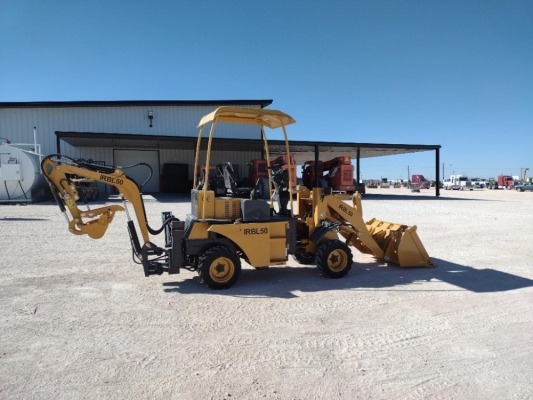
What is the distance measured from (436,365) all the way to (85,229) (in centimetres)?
481

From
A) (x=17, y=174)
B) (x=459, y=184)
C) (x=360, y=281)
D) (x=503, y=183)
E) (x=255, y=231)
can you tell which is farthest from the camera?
(x=503, y=183)

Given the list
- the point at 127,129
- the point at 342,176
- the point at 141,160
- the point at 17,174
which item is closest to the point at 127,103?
the point at 127,129

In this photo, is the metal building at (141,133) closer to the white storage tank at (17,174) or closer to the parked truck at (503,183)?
the white storage tank at (17,174)

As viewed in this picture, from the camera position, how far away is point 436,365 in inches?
138

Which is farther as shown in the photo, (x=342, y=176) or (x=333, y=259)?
(x=342, y=176)

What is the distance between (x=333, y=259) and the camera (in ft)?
21.3

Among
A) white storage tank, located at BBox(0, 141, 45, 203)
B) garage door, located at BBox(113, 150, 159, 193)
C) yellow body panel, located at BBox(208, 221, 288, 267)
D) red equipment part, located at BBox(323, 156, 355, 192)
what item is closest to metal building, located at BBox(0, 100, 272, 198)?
garage door, located at BBox(113, 150, 159, 193)

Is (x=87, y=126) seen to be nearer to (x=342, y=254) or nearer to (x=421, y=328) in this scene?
(x=342, y=254)

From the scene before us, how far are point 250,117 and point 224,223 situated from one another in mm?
1708

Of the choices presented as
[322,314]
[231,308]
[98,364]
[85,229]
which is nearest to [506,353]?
[322,314]

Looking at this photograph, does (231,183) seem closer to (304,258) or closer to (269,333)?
(304,258)

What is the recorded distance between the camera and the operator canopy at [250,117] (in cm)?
587

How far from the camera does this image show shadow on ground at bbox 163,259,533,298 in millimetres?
5773

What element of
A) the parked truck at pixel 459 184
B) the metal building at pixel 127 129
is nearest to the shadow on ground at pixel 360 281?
the metal building at pixel 127 129
